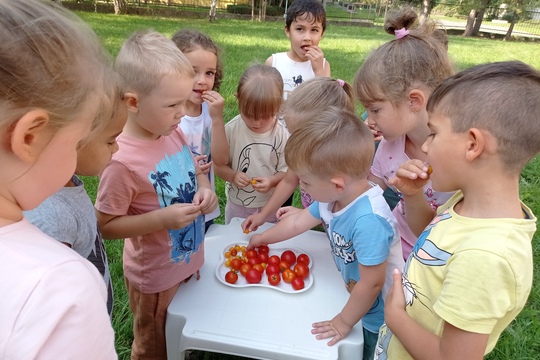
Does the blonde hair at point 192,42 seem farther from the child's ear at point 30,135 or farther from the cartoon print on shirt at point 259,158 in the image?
the child's ear at point 30,135

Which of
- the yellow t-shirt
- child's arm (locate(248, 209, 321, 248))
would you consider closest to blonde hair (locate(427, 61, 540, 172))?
the yellow t-shirt

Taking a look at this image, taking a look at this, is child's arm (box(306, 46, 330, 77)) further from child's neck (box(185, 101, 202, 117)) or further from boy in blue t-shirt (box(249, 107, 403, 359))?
boy in blue t-shirt (box(249, 107, 403, 359))

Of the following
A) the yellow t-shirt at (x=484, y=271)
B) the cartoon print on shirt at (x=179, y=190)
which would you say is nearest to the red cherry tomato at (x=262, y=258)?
the cartoon print on shirt at (x=179, y=190)

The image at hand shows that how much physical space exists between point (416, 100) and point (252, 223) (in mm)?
1118

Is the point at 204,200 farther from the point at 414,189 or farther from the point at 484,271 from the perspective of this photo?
the point at 484,271

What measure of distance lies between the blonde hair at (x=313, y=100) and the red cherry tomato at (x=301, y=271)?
0.70 metres

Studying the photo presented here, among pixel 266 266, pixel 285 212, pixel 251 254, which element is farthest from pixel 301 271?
pixel 285 212

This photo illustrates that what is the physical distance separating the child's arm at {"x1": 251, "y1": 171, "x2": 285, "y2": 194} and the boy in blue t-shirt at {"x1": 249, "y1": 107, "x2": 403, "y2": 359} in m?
0.81

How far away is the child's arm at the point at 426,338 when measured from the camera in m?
1.04

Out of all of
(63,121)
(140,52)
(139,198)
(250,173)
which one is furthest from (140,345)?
(63,121)

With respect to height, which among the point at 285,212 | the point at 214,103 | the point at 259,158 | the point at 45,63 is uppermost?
the point at 45,63

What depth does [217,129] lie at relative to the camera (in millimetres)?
2387

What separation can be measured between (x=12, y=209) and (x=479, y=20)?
3190 centimetres

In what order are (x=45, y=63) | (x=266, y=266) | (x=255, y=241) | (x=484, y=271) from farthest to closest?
1. (x=255, y=241)
2. (x=266, y=266)
3. (x=484, y=271)
4. (x=45, y=63)
